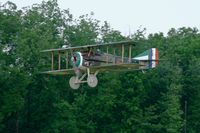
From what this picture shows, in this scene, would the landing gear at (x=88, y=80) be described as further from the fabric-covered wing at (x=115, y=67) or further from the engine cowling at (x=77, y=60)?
the engine cowling at (x=77, y=60)

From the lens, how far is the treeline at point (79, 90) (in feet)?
125

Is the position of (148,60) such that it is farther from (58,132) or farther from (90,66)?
(58,132)

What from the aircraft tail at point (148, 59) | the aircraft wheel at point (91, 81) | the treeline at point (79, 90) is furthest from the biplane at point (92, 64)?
the treeline at point (79, 90)

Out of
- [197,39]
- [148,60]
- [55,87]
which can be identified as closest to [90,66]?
[148,60]

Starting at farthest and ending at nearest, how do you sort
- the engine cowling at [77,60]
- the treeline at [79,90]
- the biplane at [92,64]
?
1. the treeline at [79,90]
2. the engine cowling at [77,60]
3. the biplane at [92,64]

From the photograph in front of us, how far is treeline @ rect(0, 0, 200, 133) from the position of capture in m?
38.2

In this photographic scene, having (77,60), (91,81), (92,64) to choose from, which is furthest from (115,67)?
(77,60)

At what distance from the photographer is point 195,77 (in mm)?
44969

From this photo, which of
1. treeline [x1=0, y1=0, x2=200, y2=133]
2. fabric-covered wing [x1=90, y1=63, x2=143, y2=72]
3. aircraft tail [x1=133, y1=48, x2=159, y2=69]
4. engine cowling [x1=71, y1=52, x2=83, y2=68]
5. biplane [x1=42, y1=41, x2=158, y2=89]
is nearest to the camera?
fabric-covered wing [x1=90, y1=63, x2=143, y2=72]

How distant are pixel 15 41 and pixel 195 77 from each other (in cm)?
1413

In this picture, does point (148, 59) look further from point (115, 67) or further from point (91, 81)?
point (91, 81)

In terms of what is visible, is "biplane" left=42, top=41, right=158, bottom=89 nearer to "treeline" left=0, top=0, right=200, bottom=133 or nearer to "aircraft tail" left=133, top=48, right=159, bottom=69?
"aircraft tail" left=133, top=48, right=159, bottom=69

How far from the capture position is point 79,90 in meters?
41.7

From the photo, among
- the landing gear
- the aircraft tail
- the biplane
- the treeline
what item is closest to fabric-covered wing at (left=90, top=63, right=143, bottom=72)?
the biplane
